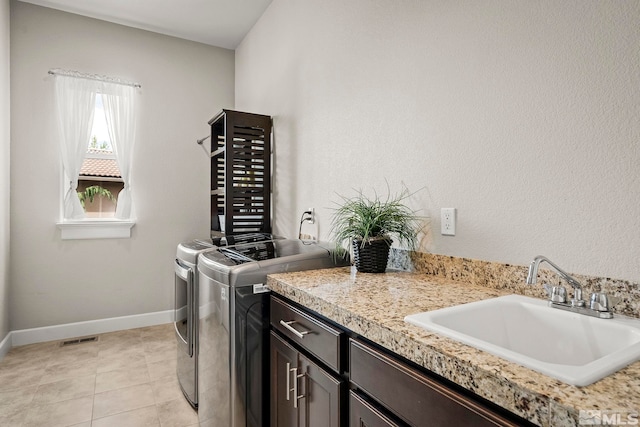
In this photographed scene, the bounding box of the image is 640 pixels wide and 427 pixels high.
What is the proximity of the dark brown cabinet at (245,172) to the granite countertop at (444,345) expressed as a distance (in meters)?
1.48

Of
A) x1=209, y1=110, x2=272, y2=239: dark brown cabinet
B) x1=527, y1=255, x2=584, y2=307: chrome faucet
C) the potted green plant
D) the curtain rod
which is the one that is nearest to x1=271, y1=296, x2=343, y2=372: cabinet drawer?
the potted green plant

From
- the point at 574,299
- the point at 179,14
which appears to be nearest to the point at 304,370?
the point at 574,299

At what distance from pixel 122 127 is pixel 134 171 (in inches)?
16.4

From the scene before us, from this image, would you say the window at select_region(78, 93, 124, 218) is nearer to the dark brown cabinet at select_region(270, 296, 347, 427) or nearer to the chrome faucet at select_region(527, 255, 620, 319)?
the dark brown cabinet at select_region(270, 296, 347, 427)

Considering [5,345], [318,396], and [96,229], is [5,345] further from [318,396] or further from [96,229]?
[318,396]

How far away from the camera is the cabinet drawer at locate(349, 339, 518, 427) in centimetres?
68

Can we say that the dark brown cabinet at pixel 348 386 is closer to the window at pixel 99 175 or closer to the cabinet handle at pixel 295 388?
the cabinet handle at pixel 295 388

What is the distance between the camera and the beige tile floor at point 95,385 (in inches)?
80.0

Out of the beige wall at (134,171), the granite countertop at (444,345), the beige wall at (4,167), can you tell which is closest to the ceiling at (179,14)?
the beige wall at (134,171)

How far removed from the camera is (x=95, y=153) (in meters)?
3.36

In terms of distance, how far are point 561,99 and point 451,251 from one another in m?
0.67

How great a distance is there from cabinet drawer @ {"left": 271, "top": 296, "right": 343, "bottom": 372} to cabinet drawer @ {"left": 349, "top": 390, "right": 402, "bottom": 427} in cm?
10

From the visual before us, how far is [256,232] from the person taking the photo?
3.06 m

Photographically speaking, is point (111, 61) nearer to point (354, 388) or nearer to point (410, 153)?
point (410, 153)
